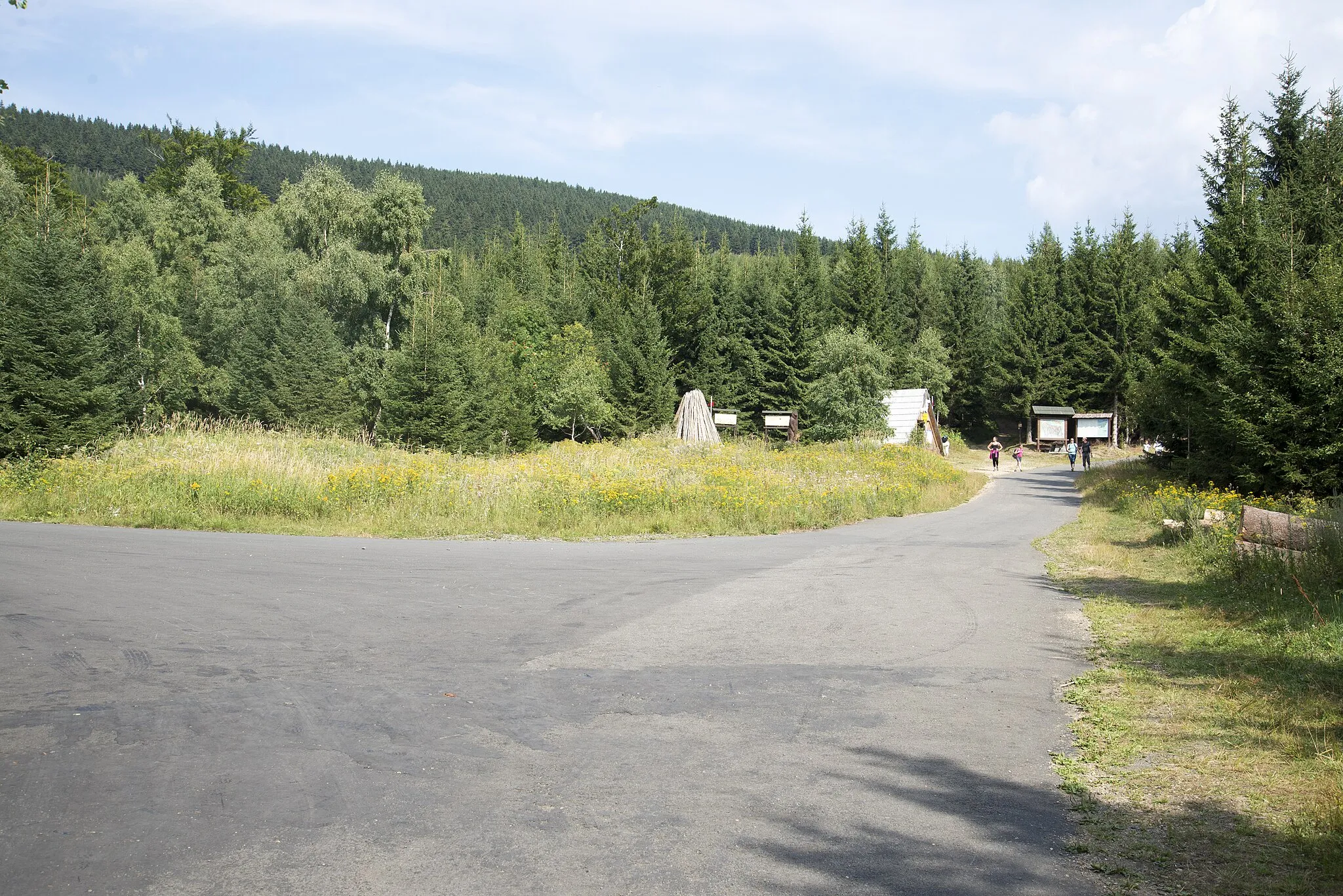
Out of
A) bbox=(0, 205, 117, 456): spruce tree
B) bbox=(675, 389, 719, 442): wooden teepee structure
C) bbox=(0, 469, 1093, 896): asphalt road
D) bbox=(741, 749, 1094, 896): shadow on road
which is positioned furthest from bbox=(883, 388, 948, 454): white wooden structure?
bbox=(741, 749, 1094, 896): shadow on road

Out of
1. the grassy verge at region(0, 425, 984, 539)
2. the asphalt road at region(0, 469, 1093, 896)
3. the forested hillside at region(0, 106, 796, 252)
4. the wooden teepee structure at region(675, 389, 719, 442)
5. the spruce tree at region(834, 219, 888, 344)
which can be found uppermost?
the forested hillside at region(0, 106, 796, 252)

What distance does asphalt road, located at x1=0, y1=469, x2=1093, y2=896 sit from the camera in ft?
12.9

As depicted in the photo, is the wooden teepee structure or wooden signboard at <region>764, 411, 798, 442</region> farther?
wooden signboard at <region>764, 411, 798, 442</region>

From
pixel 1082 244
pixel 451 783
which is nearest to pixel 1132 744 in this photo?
pixel 451 783

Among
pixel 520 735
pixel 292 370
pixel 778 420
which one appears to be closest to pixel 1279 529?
pixel 520 735

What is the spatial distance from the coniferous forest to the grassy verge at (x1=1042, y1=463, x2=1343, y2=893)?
41.5 feet

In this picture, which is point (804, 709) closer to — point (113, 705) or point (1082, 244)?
point (113, 705)

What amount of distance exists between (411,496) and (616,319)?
5169 cm

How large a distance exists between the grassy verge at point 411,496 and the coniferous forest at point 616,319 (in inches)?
197

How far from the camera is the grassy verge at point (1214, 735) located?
412cm

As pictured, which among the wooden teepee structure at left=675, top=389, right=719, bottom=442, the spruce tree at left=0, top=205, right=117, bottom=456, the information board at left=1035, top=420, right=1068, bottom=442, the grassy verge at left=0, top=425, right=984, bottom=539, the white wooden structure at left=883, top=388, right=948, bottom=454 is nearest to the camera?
the grassy verge at left=0, top=425, right=984, bottom=539

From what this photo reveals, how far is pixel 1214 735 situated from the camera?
5.89 meters

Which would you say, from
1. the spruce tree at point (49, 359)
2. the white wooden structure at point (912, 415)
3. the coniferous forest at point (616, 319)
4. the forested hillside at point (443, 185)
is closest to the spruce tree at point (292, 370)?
the coniferous forest at point (616, 319)

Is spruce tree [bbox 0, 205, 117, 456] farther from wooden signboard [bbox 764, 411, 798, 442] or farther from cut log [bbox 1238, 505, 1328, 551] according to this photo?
wooden signboard [bbox 764, 411, 798, 442]
